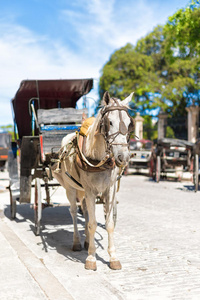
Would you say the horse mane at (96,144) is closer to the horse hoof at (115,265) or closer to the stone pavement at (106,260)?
the horse hoof at (115,265)

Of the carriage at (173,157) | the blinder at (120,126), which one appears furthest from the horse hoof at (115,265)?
the carriage at (173,157)

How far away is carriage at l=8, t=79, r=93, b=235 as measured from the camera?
6773mm

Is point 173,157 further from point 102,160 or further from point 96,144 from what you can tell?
point 102,160

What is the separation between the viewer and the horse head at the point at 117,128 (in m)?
3.85

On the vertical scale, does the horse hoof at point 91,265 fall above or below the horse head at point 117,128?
below

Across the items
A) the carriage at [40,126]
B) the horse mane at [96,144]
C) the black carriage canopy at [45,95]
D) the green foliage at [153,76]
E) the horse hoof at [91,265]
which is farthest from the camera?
the green foliage at [153,76]

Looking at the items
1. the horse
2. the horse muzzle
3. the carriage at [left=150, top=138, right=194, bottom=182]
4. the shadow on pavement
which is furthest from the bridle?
the carriage at [left=150, top=138, right=194, bottom=182]

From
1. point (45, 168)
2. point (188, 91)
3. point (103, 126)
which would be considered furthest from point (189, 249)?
point (188, 91)

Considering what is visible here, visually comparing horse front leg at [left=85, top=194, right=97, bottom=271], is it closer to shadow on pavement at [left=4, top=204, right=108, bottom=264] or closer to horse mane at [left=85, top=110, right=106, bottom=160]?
shadow on pavement at [left=4, top=204, right=108, bottom=264]

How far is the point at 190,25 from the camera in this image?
19.8 m

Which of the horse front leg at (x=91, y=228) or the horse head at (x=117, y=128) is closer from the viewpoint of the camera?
the horse head at (x=117, y=128)

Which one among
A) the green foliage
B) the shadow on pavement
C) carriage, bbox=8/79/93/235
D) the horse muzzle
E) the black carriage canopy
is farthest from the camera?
the green foliage

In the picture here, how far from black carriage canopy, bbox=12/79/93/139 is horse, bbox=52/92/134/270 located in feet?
8.14

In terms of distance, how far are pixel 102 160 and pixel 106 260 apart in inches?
65.2
